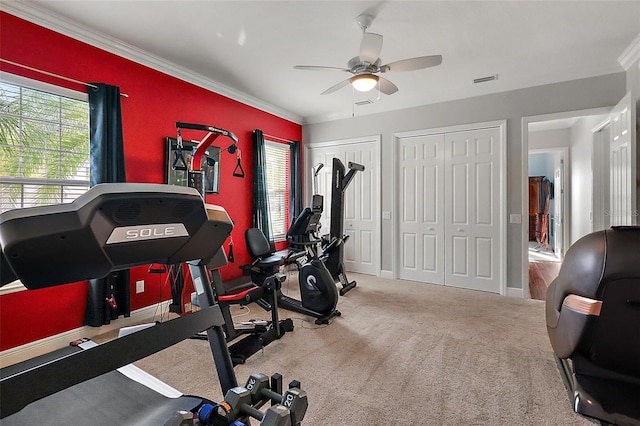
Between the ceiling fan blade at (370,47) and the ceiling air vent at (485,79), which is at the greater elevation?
the ceiling air vent at (485,79)

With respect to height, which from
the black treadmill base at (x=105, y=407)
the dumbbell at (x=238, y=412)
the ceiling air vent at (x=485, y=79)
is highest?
the ceiling air vent at (x=485, y=79)

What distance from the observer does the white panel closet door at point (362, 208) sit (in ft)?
16.5

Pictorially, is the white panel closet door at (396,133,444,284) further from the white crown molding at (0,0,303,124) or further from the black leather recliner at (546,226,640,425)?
the black leather recliner at (546,226,640,425)

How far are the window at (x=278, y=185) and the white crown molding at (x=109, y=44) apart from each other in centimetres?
94

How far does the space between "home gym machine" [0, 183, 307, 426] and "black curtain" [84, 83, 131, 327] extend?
6.12ft

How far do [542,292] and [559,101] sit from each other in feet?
8.10

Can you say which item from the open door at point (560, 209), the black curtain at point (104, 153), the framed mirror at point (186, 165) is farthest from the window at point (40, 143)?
the open door at point (560, 209)

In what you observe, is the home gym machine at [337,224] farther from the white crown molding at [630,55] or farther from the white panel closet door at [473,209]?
the white crown molding at [630,55]

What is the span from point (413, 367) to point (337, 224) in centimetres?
208

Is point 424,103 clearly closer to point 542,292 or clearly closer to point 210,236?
point 542,292

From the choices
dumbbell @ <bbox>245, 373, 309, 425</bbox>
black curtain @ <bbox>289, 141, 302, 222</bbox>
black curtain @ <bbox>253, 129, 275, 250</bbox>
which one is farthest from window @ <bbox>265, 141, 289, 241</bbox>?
dumbbell @ <bbox>245, 373, 309, 425</bbox>

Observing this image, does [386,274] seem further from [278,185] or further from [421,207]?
[278,185]

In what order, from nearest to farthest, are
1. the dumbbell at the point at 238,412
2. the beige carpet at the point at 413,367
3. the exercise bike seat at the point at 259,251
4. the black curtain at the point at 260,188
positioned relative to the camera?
the dumbbell at the point at 238,412
the beige carpet at the point at 413,367
the exercise bike seat at the point at 259,251
the black curtain at the point at 260,188

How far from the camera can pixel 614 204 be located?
3303 millimetres
